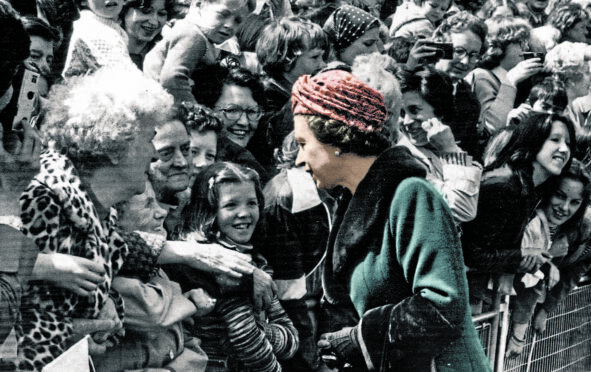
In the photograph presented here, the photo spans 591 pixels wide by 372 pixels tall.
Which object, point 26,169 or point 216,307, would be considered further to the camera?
point 216,307

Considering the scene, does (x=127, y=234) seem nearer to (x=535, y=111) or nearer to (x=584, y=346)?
(x=535, y=111)

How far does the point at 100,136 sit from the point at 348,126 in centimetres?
88

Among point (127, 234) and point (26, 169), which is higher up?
point (26, 169)

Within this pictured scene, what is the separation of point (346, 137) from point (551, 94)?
3591 mm

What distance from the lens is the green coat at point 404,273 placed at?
10.6ft

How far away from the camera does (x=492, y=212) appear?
5.87 metres

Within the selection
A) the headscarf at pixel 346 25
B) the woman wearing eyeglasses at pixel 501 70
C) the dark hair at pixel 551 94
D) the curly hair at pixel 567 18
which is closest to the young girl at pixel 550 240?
the dark hair at pixel 551 94

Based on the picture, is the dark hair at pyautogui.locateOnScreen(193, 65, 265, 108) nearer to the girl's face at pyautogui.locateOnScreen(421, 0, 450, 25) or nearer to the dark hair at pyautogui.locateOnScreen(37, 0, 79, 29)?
the dark hair at pyautogui.locateOnScreen(37, 0, 79, 29)

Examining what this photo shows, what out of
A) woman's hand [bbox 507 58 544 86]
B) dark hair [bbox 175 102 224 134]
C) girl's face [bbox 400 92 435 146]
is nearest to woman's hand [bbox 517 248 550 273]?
girl's face [bbox 400 92 435 146]

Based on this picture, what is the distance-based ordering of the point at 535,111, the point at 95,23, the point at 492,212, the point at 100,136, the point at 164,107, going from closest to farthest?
the point at 100,136 → the point at 164,107 → the point at 95,23 → the point at 492,212 → the point at 535,111

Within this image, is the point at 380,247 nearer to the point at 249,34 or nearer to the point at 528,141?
the point at 249,34

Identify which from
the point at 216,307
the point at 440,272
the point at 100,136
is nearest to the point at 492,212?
the point at 216,307

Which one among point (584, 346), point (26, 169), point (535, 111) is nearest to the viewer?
point (26, 169)

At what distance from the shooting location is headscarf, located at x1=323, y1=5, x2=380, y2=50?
594 cm
